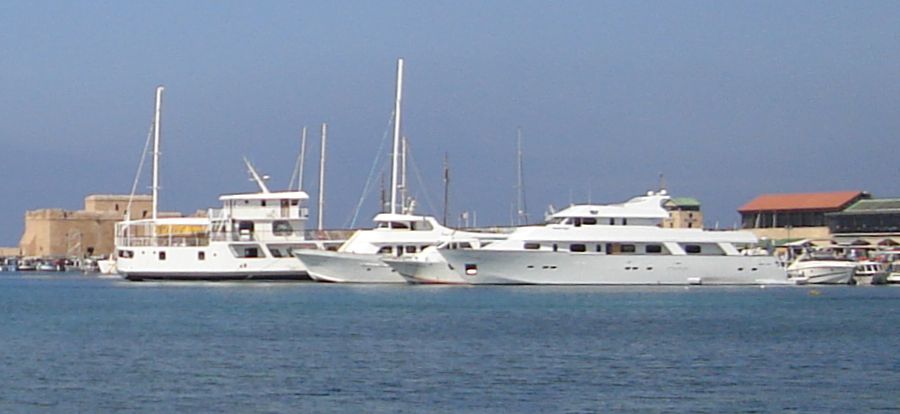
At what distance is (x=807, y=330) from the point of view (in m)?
43.9

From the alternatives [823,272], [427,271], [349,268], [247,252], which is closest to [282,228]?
[247,252]

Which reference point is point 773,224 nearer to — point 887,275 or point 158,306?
point 887,275

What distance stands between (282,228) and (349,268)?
4.44 m

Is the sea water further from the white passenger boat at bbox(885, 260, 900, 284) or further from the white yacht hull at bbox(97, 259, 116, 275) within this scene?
the white yacht hull at bbox(97, 259, 116, 275)

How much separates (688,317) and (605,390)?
20642mm

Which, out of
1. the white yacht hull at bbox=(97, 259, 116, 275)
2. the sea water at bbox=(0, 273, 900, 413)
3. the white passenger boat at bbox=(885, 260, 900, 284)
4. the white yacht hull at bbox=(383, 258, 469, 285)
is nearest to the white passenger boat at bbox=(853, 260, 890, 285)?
the white passenger boat at bbox=(885, 260, 900, 284)

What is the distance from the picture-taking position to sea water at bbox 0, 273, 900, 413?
2766 centimetres

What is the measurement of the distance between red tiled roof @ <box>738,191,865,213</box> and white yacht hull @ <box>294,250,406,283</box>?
42236 millimetres

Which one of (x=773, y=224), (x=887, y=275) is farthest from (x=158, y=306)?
(x=773, y=224)

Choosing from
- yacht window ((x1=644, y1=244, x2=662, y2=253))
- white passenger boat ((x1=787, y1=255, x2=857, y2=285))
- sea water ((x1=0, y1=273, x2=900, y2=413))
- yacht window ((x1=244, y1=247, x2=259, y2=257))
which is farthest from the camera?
white passenger boat ((x1=787, y1=255, x2=857, y2=285))

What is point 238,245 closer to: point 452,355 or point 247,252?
point 247,252

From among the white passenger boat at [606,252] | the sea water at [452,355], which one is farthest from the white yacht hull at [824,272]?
the sea water at [452,355]

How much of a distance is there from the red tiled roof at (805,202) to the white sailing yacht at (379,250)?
39.7m

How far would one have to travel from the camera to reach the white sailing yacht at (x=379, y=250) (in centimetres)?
7412
